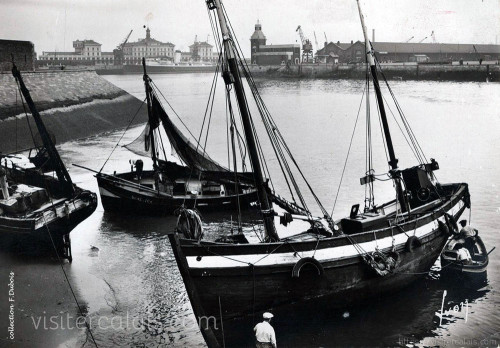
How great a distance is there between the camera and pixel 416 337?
1345 cm

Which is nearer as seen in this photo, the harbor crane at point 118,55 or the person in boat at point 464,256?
the person in boat at point 464,256

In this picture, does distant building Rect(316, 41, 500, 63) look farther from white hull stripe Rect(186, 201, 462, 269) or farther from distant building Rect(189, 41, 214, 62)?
white hull stripe Rect(186, 201, 462, 269)

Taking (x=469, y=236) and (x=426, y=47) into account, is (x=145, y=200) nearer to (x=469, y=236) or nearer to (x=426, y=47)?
(x=469, y=236)

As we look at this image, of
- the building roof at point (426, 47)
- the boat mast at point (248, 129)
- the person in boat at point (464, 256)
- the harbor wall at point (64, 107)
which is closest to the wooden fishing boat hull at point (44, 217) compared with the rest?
the harbor wall at point (64, 107)

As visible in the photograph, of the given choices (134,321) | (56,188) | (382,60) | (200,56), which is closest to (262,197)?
(134,321)

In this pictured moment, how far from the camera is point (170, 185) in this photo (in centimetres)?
2622

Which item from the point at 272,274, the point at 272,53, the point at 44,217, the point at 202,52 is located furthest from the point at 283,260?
the point at 202,52

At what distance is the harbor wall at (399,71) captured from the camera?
87.1 meters

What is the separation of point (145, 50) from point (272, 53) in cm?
4574

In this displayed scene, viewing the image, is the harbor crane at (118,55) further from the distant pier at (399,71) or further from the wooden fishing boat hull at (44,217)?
the wooden fishing boat hull at (44,217)

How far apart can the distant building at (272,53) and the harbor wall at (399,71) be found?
3.84 m

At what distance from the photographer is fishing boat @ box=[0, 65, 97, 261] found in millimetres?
16438

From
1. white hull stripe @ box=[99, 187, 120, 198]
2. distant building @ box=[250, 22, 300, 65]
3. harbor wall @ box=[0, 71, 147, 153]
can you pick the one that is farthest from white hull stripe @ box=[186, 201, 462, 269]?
distant building @ box=[250, 22, 300, 65]

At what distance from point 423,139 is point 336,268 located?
110 feet
